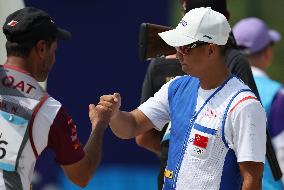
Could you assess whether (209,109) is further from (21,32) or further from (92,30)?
(92,30)

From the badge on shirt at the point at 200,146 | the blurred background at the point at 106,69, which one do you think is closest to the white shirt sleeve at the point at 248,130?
the badge on shirt at the point at 200,146

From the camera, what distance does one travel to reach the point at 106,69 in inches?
260

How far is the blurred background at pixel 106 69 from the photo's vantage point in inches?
258

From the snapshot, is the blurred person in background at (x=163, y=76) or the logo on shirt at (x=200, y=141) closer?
the logo on shirt at (x=200, y=141)

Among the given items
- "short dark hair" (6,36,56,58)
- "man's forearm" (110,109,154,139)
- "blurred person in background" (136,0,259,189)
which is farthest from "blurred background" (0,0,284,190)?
"short dark hair" (6,36,56,58)

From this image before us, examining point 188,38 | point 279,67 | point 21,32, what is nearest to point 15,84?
point 21,32

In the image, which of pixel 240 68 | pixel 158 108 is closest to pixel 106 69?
pixel 240 68

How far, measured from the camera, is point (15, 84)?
3.59m

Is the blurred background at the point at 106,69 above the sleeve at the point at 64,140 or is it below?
below

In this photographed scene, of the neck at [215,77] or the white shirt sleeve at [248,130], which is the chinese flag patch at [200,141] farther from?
the neck at [215,77]

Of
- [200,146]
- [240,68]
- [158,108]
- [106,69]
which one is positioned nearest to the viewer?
[200,146]

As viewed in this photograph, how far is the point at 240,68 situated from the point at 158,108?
20.5 inches

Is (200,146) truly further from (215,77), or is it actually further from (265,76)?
(265,76)

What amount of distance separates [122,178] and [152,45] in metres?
2.22
